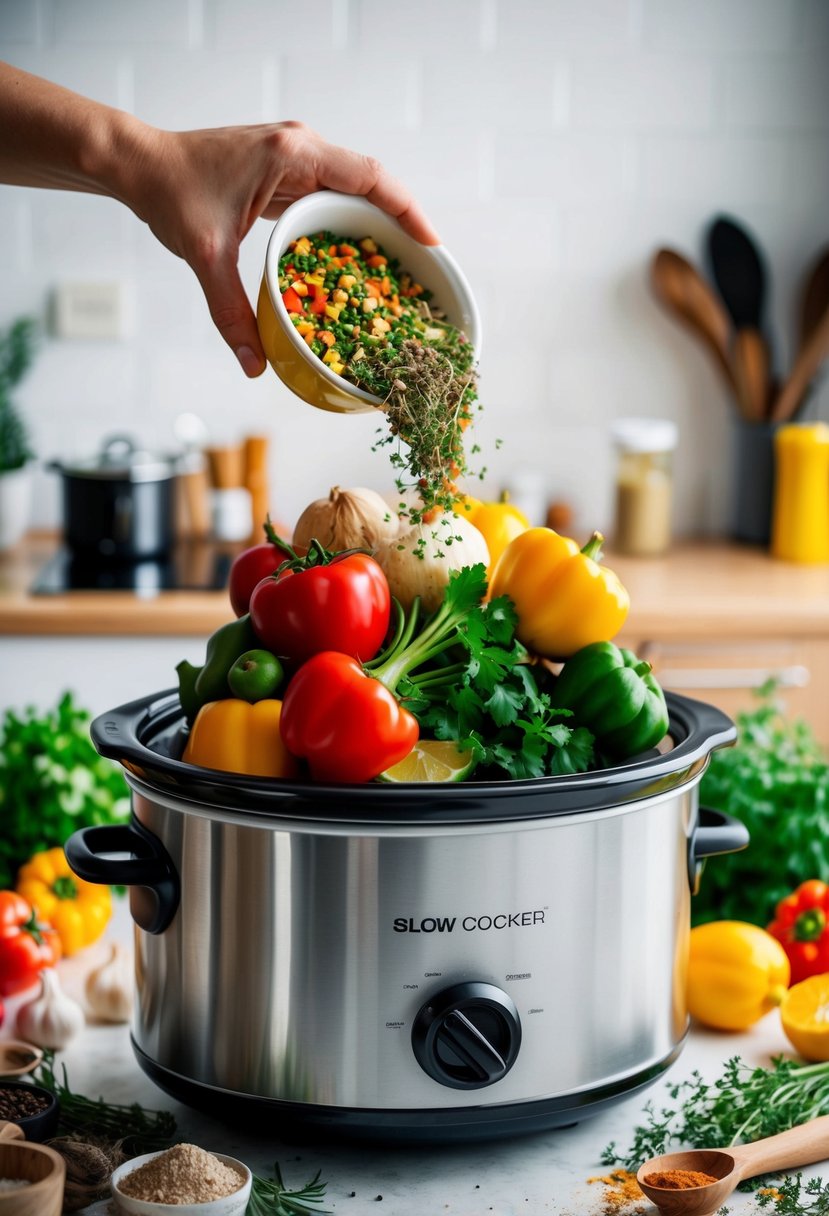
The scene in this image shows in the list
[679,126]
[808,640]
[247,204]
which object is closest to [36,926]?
[247,204]

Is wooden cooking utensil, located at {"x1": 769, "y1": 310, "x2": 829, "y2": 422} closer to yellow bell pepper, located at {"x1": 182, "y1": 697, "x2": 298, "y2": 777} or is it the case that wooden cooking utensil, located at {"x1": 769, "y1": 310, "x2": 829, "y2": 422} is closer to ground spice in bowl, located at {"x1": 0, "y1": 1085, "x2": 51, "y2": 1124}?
yellow bell pepper, located at {"x1": 182, "y1": 697, "x2": 298, "y2": 777}

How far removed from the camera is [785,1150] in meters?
0.83

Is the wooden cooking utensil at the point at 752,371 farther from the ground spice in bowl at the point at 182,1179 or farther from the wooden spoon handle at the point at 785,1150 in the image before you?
the ground spice in bowl at the point at 182,1179

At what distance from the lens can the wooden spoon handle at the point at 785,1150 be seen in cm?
81

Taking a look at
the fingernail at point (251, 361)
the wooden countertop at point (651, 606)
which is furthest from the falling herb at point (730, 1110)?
the wooden countertop at point (651, 606)

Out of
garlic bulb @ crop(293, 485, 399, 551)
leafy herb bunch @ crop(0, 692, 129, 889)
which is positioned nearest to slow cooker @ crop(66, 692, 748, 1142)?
garlic bulb @ crop(293, 485, 399, 551)

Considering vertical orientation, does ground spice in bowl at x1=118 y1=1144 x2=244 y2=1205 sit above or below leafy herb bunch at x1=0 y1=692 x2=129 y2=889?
below

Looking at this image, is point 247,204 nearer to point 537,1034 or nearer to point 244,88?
point 537,1034

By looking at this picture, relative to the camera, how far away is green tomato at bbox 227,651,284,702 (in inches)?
35.0

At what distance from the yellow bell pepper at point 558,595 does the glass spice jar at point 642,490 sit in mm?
1702

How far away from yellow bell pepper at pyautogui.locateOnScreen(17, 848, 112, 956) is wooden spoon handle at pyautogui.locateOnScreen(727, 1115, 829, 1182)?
61 cm

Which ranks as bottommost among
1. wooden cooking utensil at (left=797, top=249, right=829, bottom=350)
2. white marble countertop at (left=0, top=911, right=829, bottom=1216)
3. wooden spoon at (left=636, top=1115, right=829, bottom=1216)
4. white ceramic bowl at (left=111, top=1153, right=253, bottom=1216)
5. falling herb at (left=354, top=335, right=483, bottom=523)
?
white marble countertop at (left=0, top=911, right=829, bottom=1216)

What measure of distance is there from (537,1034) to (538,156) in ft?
7.26

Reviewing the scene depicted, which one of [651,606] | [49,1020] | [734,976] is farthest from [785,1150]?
[651,606]
